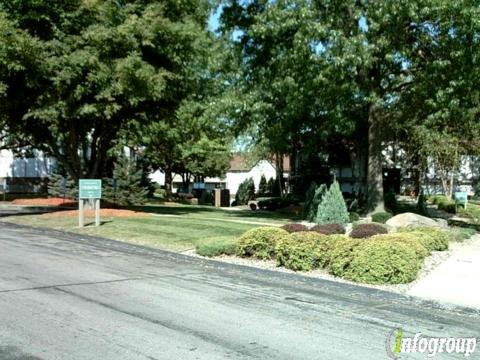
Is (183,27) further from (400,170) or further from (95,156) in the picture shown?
(400,170)

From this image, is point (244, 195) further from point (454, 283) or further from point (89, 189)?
point (454, 283)

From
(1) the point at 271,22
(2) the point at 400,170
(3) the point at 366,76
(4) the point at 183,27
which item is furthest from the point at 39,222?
(2) the point at 400,170

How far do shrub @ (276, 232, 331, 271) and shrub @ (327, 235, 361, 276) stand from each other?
167 millimetres

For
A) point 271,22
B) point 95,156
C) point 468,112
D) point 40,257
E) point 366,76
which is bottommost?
point 40,257

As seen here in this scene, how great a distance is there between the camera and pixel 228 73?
2405 centimetres

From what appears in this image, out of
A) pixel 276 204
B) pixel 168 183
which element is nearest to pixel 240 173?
pixel 168 183

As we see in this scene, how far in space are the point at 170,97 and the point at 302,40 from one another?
238 inches

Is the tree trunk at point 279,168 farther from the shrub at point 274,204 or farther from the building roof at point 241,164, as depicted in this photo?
the building roof at point 241,164

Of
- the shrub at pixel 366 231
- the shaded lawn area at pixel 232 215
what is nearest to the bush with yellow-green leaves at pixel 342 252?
the shrub at pixel 366 231

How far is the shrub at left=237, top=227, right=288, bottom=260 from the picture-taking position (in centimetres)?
1192

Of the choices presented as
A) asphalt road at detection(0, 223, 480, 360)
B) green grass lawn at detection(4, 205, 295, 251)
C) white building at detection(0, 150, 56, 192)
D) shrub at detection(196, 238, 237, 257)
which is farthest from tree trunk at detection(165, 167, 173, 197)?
asphalt road at detection(0, 223, 480, 360)

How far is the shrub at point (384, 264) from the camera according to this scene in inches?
383

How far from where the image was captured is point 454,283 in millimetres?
9812

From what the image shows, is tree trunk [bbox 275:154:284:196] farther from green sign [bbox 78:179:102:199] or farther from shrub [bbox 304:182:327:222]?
green sign [bbox 78:179:102:199]
